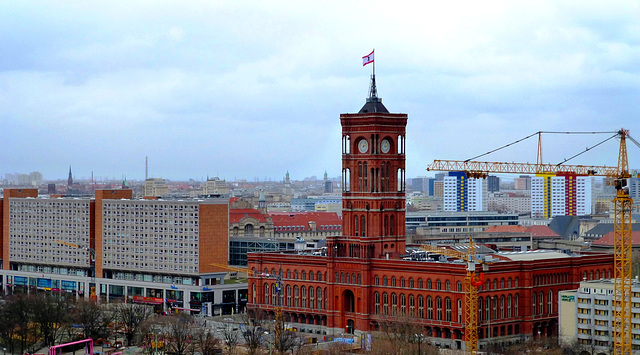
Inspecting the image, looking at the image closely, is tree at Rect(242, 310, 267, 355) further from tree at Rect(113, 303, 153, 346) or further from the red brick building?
tree at Rect(113, 303, 153, 346)

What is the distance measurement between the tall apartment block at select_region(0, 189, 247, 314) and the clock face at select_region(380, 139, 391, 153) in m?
37.0

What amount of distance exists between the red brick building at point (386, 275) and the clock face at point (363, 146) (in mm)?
120

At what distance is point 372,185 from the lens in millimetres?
147250

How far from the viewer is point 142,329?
14288 cm

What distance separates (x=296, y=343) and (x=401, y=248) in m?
23.8

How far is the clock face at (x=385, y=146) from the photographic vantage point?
14788 cm

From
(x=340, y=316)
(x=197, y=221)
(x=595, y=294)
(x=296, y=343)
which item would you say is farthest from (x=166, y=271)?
(x=595, y=294)

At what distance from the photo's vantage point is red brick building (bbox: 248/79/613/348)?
137 m

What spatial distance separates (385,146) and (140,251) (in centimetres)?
5118

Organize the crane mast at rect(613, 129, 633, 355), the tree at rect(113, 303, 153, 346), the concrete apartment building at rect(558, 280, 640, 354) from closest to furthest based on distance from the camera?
the crane mast at rect(613, 129, 633, 355) < the concrete apartment building at rect(558, 280, 640, 354) < the tree at rect(113, 303, 153, 346)

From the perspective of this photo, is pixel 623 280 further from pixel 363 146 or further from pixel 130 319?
pixel 130 319

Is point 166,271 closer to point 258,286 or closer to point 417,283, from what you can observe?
point 258,286

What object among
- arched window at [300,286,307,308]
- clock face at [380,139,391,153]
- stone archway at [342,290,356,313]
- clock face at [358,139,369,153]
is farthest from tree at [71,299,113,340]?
clock face at [380,139,391,153]

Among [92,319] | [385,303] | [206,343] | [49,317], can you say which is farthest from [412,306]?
[49,317]
